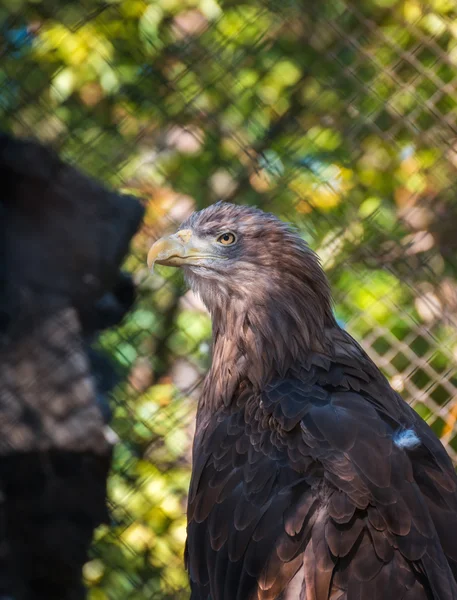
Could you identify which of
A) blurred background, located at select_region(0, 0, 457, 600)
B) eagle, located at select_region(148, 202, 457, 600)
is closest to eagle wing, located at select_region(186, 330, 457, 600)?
eagle, located at select_region(148, 202, 457, 600)

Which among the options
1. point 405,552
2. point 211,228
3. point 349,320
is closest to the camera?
point 405,552

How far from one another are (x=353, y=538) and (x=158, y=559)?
5.50 feet

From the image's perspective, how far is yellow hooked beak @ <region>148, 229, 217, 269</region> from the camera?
8.25 feet

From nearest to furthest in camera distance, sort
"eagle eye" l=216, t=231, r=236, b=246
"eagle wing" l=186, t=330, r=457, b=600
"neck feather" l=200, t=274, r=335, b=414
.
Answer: "eagle wing" l=186, t=330, r=457, b=600, "neck feather" l=200, t=274, r=335, b=414, "eagle eye" l=216, t=231, r=236, b=246

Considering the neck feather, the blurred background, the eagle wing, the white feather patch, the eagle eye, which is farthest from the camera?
the blurred background

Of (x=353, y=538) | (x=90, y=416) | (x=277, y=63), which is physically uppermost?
(x=277, y=63)

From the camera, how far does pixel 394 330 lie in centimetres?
357

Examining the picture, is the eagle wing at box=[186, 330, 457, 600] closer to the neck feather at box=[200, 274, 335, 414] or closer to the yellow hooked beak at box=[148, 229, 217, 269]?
the neck feather at box=[200, 274, 335, 414]

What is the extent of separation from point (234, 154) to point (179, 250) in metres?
0.92

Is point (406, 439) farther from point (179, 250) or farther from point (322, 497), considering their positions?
point (179, 250)

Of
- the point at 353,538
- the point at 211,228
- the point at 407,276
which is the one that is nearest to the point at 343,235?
the point at 407,276

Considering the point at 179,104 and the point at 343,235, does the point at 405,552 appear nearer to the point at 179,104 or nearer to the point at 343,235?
the point at 343,235

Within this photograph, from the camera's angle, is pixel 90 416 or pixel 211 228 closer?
pixel 211 228

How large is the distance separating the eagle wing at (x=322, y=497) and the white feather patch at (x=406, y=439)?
0.02 m
